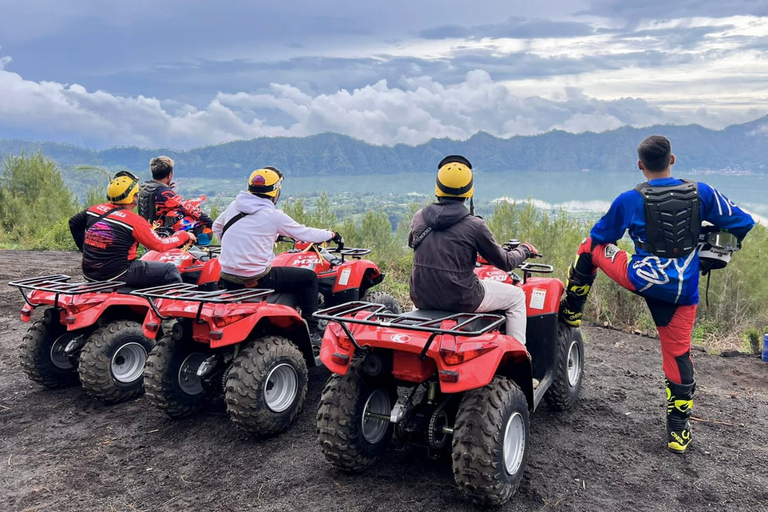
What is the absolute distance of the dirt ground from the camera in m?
3.92

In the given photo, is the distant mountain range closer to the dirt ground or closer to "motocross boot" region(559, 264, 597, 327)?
"motocross boot" region(559, 264, 597, 327)

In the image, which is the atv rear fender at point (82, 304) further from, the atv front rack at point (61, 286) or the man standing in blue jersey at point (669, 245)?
the man standing in blue jersey at point (669, 245)

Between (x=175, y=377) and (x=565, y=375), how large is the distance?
342 centimetres

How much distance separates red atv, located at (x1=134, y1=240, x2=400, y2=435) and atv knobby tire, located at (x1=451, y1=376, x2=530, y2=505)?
1664 millimetres

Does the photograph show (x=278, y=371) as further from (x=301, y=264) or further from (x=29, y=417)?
(x=29, y=417)

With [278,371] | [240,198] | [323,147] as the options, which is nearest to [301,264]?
[240,198]

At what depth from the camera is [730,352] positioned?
7426mm

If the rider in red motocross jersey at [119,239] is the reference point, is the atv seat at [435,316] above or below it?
below

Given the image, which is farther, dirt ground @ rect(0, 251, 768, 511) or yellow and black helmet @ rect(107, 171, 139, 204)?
yellow and black helmet @ rect(107, 171, 139, 204)

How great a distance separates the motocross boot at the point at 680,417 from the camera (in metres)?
4.52

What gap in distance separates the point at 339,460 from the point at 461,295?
4.67 ft

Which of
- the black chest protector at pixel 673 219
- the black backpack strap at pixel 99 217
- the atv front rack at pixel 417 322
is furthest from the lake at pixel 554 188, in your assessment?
the atv front rack at pixel 417 322

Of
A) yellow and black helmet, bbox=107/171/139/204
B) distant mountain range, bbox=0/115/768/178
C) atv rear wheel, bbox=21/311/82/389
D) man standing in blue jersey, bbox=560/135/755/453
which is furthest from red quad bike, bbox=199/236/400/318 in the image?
distant mountain range, bbox=0/115/768/178

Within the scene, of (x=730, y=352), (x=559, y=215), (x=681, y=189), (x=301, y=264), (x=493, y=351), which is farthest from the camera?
(x=559, y=215)
